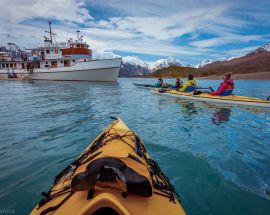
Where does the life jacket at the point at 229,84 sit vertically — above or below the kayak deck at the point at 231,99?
above

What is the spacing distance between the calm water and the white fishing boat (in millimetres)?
26675

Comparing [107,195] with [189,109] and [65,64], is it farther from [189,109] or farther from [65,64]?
[65,64]

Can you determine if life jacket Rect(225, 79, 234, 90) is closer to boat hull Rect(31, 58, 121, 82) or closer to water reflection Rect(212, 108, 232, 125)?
water reflection Rect(212, 108, 232, 125)

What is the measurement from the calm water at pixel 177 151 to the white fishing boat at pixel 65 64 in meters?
26.7

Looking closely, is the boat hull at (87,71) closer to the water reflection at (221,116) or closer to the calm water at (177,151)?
the calm water at (177,151)

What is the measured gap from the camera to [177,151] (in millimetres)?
7465

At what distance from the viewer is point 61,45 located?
142 ft

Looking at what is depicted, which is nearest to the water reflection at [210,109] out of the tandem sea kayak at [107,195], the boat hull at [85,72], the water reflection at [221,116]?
the water reflection at [221,116]

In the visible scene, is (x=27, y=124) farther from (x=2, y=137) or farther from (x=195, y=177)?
(x=195, y=177)

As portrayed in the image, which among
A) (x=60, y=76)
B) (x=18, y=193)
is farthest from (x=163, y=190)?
(x=60, y=76)

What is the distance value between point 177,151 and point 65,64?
39836 millimetres

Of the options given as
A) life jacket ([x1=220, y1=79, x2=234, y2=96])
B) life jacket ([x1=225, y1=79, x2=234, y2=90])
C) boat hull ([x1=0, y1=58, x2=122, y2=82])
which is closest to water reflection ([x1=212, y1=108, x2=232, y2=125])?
life jacket ([x1=220, y1=79, x2=234, y2=96])

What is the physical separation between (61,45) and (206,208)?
44.0m

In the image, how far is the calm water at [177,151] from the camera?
190 inches
